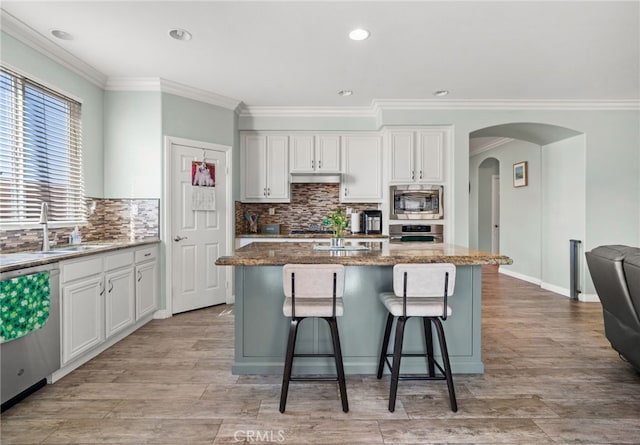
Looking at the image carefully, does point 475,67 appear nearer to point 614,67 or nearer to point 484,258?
point 614,67

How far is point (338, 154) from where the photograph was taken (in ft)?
16.3

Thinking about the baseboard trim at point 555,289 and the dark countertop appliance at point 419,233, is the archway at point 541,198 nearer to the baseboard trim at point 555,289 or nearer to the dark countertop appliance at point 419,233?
the baseboard trim at point 555,289

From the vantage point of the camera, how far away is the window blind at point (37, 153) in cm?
264

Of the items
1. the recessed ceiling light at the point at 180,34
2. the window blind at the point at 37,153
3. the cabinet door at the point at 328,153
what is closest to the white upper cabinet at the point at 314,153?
the cabinet door at the point at 328,153

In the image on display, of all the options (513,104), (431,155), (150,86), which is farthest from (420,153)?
(150,86)

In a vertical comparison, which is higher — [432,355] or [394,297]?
[394,297]

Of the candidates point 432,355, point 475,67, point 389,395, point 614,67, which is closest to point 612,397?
point 432,355

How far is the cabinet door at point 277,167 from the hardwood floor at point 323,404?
8.15 ft

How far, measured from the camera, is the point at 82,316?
255cm

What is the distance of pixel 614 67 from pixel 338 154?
10.4 ft

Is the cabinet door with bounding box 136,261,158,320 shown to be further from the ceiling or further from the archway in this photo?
the archway

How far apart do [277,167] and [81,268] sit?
115 inches

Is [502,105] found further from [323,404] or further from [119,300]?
[119,300]

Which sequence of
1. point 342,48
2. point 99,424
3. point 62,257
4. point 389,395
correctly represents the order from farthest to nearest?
point 342,48, point 62,257, point 389,395, point 99,424
